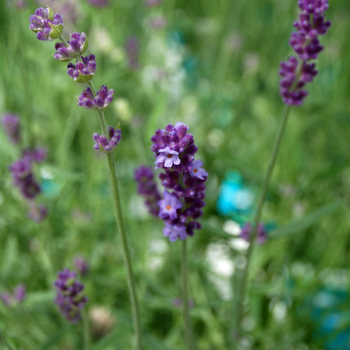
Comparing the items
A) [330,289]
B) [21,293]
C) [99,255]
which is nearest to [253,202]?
[330,289]

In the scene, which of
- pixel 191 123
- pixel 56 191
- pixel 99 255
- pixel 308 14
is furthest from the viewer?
pixel 191 123

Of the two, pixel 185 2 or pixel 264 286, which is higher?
pixel 185 2

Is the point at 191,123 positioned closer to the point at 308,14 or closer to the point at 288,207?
the point at 288,207

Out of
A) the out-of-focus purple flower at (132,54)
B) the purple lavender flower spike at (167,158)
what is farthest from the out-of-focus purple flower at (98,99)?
the out-of-focus purple flower at (132,54)

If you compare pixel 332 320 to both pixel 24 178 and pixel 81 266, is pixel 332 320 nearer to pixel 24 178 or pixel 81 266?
pixel 81 266

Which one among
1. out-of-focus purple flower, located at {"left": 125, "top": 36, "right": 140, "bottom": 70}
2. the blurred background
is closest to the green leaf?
the blurred background

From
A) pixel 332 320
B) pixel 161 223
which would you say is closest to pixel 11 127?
pixel 161 223

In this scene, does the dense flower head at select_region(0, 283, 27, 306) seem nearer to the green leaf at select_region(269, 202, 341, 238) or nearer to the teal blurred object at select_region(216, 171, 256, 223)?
the green leaf at select_region(269, 202, 341, 238)

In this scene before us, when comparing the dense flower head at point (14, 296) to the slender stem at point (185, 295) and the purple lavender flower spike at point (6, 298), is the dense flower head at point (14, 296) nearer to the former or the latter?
the purple lavender flower spike at point (6, 298)
